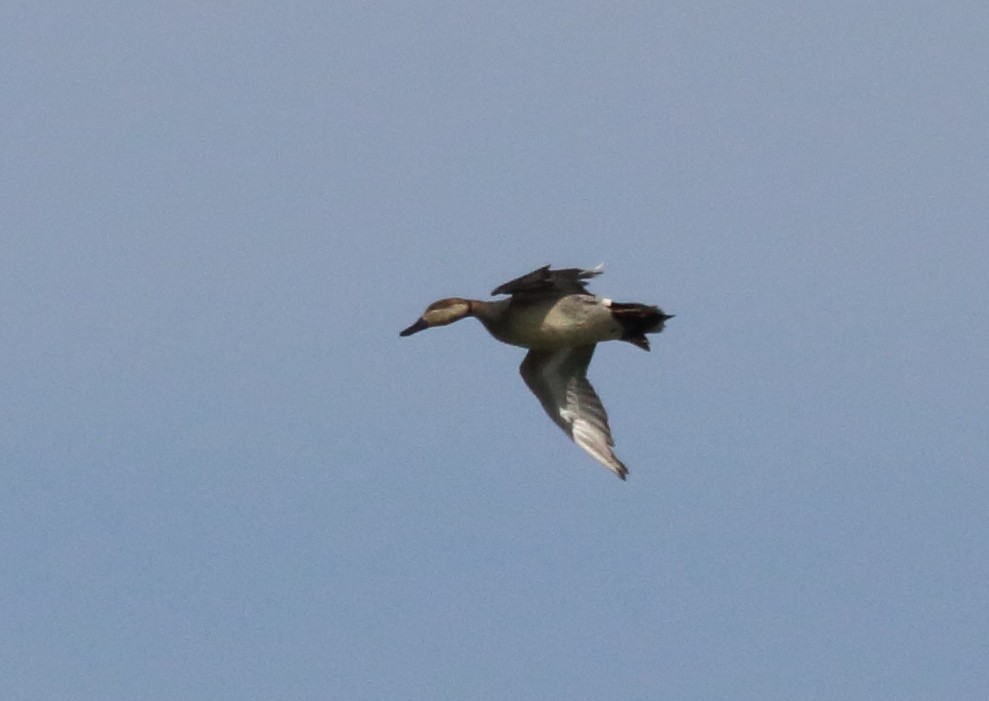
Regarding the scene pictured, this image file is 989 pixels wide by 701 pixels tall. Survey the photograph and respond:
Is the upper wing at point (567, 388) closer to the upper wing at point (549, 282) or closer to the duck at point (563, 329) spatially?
the duck at point (563, 329)

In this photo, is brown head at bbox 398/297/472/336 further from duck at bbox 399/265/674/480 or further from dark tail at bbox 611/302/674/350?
dark tail at bbox 611/302/674/350

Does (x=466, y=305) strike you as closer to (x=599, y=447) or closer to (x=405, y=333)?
(x=405, y=333)

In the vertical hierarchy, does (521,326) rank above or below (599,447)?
above

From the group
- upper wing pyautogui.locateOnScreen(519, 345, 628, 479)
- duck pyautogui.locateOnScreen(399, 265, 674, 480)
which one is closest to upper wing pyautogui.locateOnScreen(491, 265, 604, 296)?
duck pyautogui.locateOnScreen(399, 265, 674, 480)

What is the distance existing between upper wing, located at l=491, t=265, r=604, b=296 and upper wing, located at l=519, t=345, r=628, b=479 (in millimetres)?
1023

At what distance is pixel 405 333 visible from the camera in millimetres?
21422

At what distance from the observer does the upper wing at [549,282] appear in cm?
2055

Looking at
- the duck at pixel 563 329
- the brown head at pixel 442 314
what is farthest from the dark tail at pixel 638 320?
the brown head at pixel 442 314

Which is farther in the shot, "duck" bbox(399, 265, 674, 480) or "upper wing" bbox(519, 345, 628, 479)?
"upper wing" bbox(519, 345, 628, 479)

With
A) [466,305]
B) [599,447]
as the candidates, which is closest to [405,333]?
[466,305]

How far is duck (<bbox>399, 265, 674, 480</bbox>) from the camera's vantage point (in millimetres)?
21078

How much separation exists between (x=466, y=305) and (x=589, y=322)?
4.18 feet

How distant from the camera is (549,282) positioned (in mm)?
20891

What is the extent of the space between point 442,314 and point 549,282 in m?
1.23
